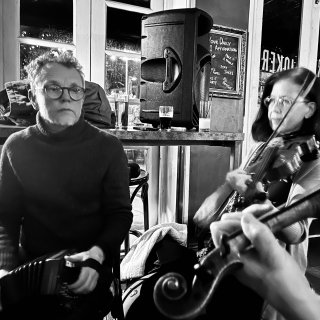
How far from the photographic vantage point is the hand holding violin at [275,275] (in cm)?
39

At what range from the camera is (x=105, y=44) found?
2537 mm

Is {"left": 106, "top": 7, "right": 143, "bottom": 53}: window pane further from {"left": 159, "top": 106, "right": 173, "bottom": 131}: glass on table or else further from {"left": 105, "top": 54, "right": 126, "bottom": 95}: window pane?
{"left": 159, "top": 106, "right": 173, "bottom": 131}: glass on table

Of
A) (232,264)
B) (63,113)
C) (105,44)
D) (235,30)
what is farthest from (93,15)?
(232,264)

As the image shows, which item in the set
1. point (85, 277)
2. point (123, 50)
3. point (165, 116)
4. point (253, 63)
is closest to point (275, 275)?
point (85, 277)

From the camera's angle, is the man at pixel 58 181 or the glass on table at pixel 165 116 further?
the glass on table at pixel 165 116

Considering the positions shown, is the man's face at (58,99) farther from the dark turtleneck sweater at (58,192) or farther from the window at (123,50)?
the window at (123,50)

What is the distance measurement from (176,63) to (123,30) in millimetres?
914

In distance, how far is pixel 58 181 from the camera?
3.68ft

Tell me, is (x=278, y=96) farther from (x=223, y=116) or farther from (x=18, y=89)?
(x=223, y=116)

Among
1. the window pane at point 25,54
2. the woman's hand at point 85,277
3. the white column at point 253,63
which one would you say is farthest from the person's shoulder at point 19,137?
the white column at point 253,63

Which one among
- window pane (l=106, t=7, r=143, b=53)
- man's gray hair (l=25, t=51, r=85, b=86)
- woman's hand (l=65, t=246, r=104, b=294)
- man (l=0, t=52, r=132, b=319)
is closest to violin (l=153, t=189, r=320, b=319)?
woman's hand (l=65, t=246, r=104, b=294)

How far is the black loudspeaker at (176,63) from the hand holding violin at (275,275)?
155cm

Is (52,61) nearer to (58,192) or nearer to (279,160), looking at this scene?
(58,192)

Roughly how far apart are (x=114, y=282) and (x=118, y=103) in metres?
1.19
